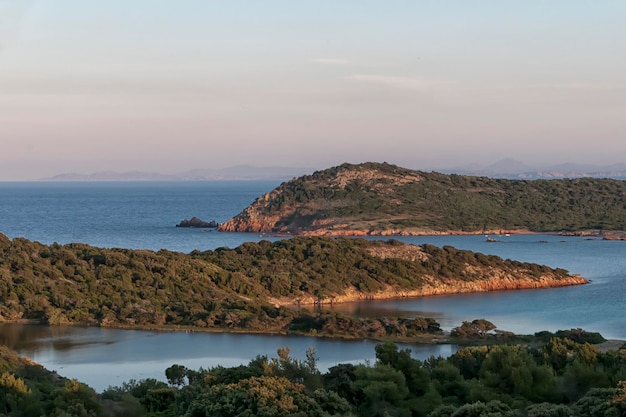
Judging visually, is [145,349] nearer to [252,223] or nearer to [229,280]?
[229,280]

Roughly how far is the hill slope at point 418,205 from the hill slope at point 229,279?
36.1 metres

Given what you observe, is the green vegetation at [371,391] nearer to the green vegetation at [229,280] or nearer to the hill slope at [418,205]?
the green vegetation at [229,280]

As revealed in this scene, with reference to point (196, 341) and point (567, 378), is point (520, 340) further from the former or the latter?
point (567, 378)

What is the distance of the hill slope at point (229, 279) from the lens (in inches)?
1628

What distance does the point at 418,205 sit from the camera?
103062 mm

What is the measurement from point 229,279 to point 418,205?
56774mm

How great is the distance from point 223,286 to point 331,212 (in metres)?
51.4

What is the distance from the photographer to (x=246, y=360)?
1275 inches

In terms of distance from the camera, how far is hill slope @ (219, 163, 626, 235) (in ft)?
317

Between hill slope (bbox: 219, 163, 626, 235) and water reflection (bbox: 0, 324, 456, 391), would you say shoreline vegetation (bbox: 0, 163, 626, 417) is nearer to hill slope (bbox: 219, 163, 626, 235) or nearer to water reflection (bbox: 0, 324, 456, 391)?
hill slope (bbox: 219, 163, 626, 235)

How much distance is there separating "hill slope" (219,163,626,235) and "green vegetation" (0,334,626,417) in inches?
2690

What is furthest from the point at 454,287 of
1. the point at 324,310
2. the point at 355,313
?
the point at 324,310

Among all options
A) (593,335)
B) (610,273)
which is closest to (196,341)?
(593,335)

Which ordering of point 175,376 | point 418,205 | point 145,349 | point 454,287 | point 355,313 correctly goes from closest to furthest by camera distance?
1. point 175,376
2. point 145,349
3. point 355,313
4. point 454,287
5. point 418,205
